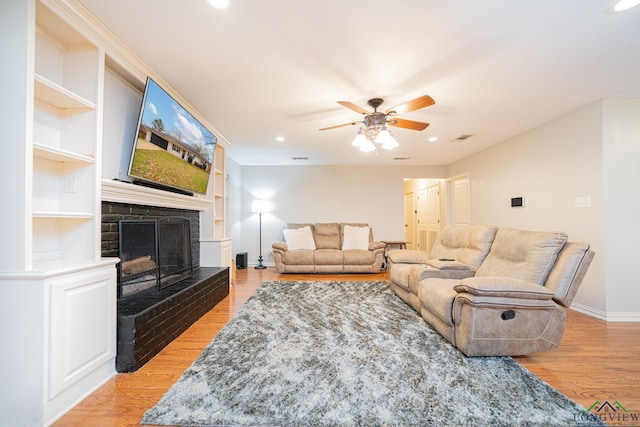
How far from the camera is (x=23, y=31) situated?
4.48ft

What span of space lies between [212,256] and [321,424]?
2.95 m

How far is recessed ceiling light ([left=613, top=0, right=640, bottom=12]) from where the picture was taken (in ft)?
5.12

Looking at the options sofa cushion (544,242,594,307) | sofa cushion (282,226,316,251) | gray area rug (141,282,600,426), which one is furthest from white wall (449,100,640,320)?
sofa cushion (282,226,316,251)

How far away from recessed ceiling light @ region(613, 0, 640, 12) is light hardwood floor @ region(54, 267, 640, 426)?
2315 millimetres

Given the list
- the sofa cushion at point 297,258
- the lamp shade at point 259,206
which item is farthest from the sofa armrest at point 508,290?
the lamp shade at point 259,206

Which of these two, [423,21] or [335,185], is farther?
[335,185]

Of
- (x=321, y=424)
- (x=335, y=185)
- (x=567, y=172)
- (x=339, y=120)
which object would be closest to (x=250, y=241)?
(x=335, y=185)

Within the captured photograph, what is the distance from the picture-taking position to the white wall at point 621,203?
2844 mm

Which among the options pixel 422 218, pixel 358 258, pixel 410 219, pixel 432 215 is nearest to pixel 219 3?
pixel 358 258

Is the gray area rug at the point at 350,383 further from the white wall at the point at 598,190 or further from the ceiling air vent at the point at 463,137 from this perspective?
the ceiling air vent at the point at 463,137

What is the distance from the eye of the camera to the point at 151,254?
251cm

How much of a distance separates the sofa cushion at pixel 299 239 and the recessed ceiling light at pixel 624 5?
4889mm

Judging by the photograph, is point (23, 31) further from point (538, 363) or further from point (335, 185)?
point (335, 185)

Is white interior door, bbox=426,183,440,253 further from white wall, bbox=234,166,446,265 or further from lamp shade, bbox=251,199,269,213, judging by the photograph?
lamp shade, bbox=251,199,269,213
